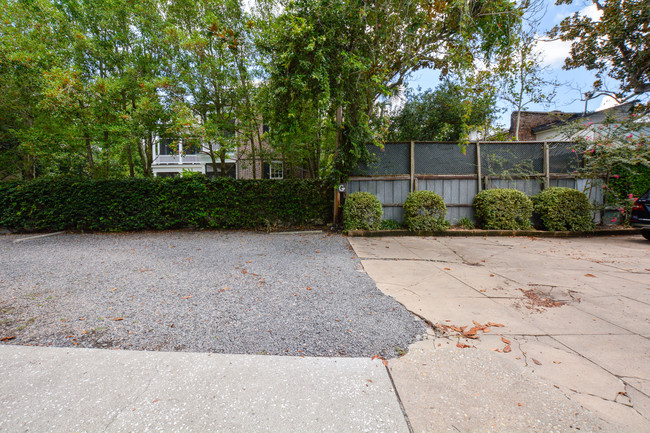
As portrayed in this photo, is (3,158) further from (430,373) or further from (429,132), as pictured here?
(429,132)

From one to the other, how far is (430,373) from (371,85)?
6078 mm

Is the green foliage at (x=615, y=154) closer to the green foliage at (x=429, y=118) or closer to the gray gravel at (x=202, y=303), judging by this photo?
the green foliage at (x=429, y=118)

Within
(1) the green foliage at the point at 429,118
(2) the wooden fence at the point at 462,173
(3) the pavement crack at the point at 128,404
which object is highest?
(1) the green foliage at the point at 429,118

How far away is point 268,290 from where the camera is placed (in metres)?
3.51

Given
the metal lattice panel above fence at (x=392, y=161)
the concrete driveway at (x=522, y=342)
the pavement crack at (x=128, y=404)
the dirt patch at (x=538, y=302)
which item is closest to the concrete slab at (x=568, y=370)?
the concrete driveway at (x=522, y=342)

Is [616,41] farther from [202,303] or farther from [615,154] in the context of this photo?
[202,303]

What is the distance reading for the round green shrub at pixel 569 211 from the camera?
7.33 m

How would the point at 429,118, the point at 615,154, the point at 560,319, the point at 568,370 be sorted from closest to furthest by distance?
1. the point at 568,370
2. the point at 560,319
3. the point at 615,154
4. the point at 429,118

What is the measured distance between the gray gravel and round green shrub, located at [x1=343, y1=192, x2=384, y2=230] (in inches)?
74.4

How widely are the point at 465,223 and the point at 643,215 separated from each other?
3794 mm

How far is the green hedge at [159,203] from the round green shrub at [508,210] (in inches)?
174

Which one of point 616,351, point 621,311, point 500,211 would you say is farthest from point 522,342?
point 500,211

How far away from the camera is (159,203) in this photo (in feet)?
26.3

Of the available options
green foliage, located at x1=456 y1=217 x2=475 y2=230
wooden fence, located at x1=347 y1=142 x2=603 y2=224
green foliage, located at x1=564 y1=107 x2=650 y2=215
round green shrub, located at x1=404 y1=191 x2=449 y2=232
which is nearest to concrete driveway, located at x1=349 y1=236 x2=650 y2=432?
round green shrub, located at x1=404 y1=191 x2=449 y2=232
